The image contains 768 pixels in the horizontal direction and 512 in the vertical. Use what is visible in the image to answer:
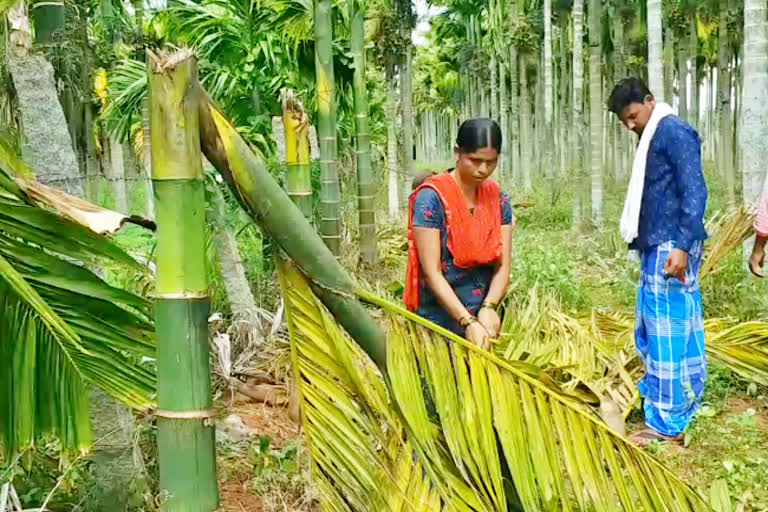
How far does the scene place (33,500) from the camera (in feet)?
8.79

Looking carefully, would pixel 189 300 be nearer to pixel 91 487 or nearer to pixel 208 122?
pixel 208 122

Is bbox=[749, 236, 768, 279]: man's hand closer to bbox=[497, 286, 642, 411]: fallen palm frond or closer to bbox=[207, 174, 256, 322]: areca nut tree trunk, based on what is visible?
bbox=[497, 286, 642, 411]: fallen palm frond

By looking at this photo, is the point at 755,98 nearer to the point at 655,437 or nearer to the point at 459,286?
the point at 655,437

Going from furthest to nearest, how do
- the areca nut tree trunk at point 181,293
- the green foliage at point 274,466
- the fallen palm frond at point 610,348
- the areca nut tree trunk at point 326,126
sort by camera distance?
the areca nut tree trunk at point 326,126, the fallen palm frond at point 610,348, the green foliage at point 274,466, the areca nut tree trunk at point 181,293

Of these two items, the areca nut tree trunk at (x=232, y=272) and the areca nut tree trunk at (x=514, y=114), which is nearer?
the areca nut tree trunk at (x=232, y=272)

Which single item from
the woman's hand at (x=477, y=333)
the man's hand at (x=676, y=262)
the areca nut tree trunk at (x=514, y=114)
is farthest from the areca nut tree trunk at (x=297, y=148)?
the areca nut tree trunk at (x=514, y=114)

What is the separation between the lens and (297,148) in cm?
378

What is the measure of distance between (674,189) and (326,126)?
2.81 metres

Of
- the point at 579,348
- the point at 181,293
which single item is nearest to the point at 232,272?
the point at 579,348

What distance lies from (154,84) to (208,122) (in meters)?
0.13

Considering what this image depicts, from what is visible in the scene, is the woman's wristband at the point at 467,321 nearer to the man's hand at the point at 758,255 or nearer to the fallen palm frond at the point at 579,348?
the fallen palm frond at the point at 579,348

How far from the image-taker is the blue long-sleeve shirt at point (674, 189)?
12.2ft

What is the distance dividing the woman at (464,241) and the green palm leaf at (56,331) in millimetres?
1145

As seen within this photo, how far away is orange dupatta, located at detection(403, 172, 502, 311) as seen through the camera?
A: 2.76 meters
